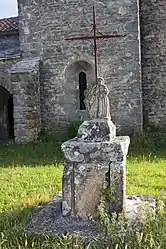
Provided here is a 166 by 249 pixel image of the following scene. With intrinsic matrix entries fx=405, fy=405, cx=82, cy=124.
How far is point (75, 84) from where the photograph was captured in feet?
45.2

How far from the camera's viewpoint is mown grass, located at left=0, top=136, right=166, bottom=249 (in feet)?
13.1

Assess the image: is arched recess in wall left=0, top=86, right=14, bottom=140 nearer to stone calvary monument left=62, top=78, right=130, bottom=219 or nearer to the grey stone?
the grey stone

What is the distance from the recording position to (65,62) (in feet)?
44.4

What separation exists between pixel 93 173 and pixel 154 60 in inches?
368

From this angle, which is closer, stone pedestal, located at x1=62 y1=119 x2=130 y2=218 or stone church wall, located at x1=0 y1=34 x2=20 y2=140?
stone pedestal, located at x1=62 y1=119 x2=130 y2=218

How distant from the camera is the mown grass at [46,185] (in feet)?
13.1

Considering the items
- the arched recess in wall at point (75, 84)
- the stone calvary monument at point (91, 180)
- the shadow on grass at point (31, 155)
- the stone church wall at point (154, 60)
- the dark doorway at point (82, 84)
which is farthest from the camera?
the dark doorway at point (82, 84)

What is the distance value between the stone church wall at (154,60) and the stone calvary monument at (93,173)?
8.71m

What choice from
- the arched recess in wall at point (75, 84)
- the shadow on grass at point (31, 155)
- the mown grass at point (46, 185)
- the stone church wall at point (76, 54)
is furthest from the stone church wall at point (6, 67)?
the mown grass at point (46, 185)

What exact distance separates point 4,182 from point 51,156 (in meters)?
3.09

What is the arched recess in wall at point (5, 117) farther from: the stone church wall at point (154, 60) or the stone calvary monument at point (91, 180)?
the stone calvary monument at point (91, 180)

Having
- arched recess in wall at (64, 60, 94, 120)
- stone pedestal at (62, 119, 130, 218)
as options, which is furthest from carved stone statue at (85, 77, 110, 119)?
arched recess in wall at (64, 60, 94, 120)

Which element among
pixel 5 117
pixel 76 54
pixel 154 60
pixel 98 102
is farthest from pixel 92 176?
pixel 5 117

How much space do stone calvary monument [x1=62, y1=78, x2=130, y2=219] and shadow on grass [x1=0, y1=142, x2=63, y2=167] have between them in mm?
4573
